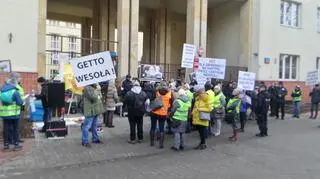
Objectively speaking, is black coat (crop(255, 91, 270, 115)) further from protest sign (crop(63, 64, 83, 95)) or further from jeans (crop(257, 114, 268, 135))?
protest sign (crop(63, 64, 83, 95))

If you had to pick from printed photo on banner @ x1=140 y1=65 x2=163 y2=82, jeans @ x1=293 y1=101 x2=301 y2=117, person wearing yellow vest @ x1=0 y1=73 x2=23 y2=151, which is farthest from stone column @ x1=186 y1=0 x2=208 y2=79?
person wearing yellow vest @ x1=0 y1=73 x2=23 y2=151

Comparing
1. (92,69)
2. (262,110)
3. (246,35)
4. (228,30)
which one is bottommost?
(262,110)

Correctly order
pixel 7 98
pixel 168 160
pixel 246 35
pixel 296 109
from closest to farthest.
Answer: pixel 168 160 → pixel 7 98 → pixel 296 109 → pixel 246 35

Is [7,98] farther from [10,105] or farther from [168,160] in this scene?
[168,160]

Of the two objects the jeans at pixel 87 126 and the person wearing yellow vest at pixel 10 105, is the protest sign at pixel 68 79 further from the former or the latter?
the person wearing yellow vest at pixel 10 105

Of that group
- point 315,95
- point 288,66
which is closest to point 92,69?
point 315,95

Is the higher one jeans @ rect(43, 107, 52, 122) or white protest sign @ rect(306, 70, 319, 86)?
white protest sign @ rect(306, 70, 319, 86)

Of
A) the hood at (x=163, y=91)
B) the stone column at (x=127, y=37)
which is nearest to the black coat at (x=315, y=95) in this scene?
the stone column at (x=127, y=37)

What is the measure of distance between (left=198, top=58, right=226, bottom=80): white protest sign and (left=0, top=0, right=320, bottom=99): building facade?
3676 millimetres

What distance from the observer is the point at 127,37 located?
19125 millimetres

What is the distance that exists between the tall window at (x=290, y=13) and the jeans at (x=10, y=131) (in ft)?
61.7

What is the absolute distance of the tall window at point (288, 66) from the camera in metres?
25.7

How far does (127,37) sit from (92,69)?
7750 mm

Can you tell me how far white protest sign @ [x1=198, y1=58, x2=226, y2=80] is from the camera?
16953 mm
